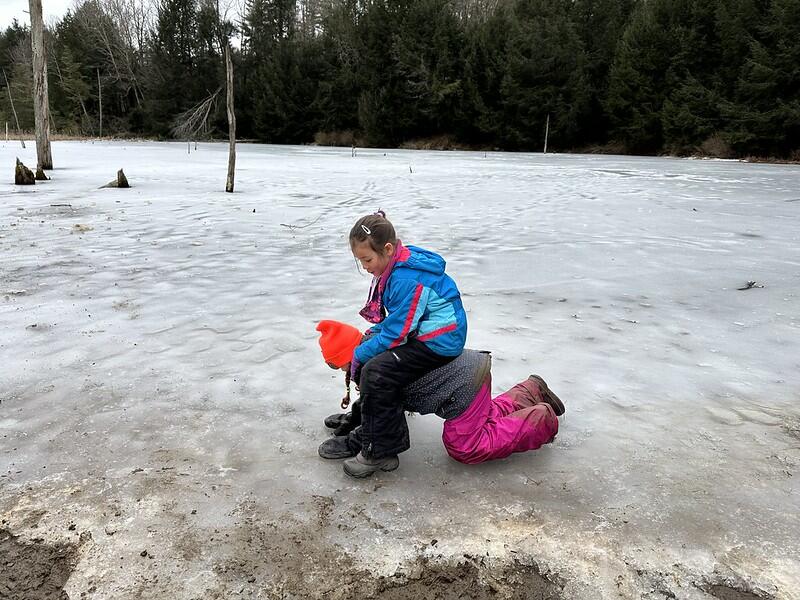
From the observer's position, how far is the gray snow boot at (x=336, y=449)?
2715 millimetres

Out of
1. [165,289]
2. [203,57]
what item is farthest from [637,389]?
[203,57]

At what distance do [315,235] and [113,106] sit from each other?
5347 centimetres

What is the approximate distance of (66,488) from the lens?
7.92 feet

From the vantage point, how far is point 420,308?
2498mm

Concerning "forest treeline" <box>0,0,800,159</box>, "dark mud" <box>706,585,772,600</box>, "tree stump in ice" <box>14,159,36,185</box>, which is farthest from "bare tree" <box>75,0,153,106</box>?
"dark mud" <box>706,585,772,600</box>

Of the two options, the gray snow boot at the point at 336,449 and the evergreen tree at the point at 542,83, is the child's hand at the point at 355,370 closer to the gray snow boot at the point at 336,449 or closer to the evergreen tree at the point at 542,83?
the gray snow boot at the point at 336,449

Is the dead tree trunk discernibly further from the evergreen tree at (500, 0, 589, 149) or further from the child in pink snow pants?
the evergreen tree at (500, 0, 589, 149)

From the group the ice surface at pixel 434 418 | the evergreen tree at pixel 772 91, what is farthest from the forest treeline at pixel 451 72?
the ice surface at pixel 434 418

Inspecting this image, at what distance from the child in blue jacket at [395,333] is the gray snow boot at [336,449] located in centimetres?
11

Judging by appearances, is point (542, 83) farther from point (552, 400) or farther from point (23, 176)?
point (552, 400)

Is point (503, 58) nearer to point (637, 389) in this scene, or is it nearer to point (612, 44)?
point (612, 44)

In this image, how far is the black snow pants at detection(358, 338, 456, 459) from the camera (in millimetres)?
2551

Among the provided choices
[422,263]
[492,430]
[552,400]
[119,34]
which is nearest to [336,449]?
[492,430]

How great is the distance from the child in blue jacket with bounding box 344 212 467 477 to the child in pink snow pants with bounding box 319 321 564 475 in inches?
2.9
